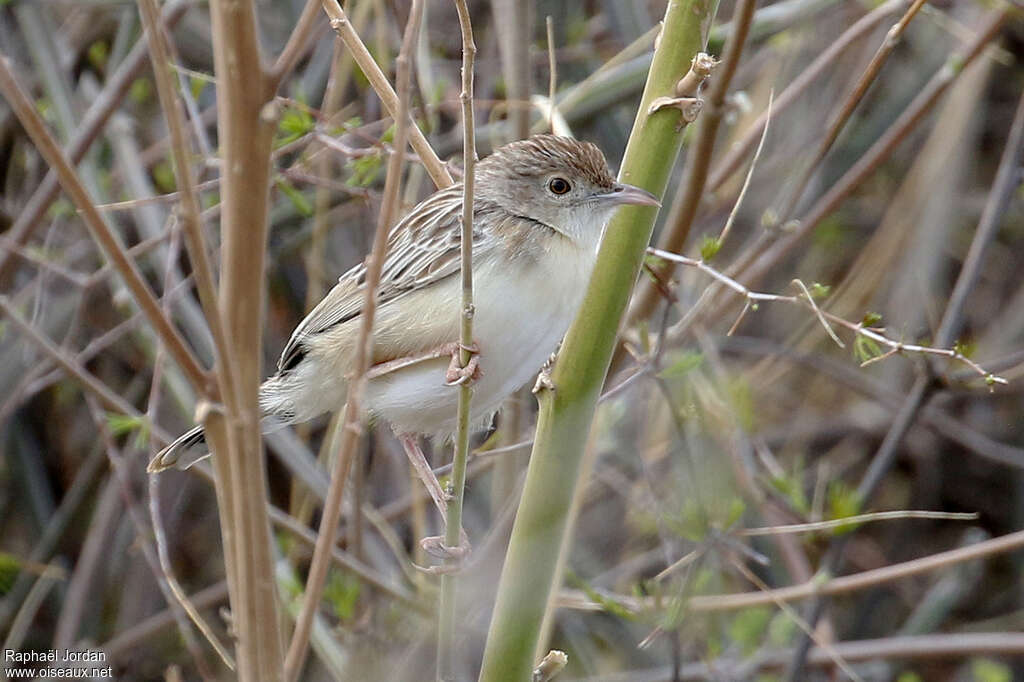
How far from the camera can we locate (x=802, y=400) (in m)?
6.20

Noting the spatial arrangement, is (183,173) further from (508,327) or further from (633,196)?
(508,327)

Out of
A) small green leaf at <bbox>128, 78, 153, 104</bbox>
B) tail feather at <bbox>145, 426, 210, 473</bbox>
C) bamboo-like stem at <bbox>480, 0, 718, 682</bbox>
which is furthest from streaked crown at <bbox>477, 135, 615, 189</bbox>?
small green leaf at <bbox>128, 78, 153, 104</bbox>

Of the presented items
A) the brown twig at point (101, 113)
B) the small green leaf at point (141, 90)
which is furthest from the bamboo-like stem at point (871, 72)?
the small green leaf at point (141, 90)

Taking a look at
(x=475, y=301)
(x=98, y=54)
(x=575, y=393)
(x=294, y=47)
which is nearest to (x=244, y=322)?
(x=294, y=47)

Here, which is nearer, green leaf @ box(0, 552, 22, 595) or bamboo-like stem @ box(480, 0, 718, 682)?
bamboo-like stem @ box(480, 0, 718, 682)

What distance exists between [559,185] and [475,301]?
19.3 inches

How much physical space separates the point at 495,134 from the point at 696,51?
2148mm

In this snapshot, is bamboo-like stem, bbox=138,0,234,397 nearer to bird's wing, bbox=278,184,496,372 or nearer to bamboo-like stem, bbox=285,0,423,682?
bamboo-like stem, bbox=285,0,423,682

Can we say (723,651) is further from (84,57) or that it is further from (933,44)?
(84,57)

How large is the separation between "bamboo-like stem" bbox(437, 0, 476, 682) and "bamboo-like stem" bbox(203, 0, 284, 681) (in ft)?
1.55

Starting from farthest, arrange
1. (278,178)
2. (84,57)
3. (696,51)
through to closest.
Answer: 1. (84,57)
2. (278,178)
3. (696,51)

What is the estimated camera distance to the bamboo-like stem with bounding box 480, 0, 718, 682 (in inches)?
96.9

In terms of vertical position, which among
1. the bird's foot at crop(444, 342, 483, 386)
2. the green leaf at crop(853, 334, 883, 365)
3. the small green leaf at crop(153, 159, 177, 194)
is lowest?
the small green leaf at crop(153, 159, 177, 194)

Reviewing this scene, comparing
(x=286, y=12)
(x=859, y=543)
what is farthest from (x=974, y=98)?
(x=286, y=12)
